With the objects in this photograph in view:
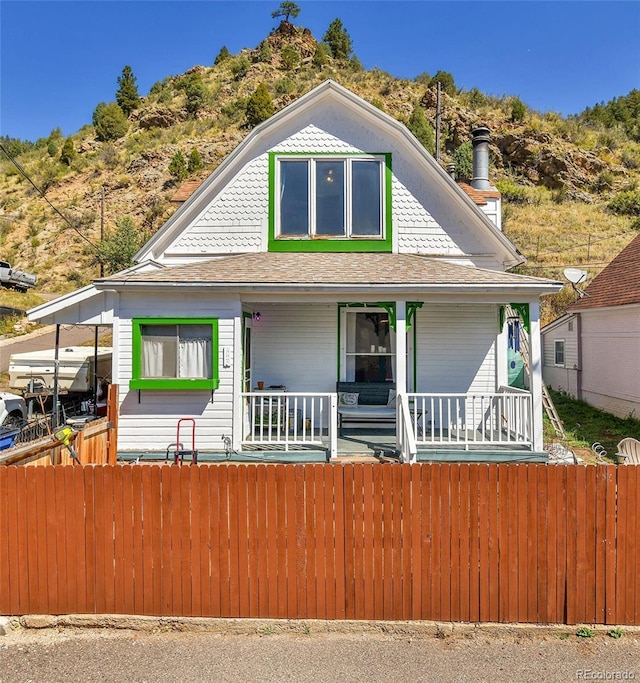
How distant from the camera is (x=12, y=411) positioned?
10.4 m

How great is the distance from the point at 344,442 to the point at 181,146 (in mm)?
44921

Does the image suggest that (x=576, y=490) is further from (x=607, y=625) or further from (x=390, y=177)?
(x=390, y=177)

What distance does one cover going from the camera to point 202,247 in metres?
10.8

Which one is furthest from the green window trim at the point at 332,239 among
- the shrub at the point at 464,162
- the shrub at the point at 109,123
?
the shrub at the point at 109,123

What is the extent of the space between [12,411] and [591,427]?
A: 14840 millimetres

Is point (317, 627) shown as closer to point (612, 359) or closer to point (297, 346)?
point (297, 346)

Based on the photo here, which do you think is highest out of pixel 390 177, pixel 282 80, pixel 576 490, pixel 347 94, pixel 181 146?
pixel 282 80

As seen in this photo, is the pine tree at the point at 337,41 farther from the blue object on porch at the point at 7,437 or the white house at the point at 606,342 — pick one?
the blue object on porch at the point at 7,437

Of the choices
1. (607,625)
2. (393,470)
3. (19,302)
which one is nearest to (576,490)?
(607,625)

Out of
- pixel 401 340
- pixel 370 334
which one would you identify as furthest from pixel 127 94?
pixel 401 340

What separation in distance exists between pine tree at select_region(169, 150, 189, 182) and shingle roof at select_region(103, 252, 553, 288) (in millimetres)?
34479

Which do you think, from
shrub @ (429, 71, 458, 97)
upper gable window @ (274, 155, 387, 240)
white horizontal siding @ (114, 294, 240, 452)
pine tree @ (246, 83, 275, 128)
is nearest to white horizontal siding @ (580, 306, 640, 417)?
upper gable window @ (274, 155, 387, 240)

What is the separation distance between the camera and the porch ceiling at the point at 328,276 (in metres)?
8.27

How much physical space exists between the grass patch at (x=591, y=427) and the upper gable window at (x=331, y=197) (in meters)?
7.12
